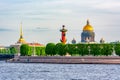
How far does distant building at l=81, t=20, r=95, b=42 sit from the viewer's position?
538 ft

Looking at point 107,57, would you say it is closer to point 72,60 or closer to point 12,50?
point 72,60

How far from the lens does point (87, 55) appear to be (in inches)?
4614

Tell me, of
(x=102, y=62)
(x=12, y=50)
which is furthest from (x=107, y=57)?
(x=12, y=50)

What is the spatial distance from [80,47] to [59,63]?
265 inches

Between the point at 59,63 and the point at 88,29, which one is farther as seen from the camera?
the point at 88,29

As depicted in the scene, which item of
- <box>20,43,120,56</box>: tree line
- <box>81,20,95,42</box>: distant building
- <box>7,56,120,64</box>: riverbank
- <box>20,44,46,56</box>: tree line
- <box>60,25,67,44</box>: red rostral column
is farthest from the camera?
<box>81,20,95,42</box>: distant building

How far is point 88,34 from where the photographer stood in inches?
6555

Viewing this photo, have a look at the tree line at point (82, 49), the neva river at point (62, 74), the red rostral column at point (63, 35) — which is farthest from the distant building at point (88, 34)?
the neva river at point (62, 74)

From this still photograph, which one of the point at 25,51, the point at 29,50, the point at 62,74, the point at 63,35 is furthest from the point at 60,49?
the point at 62,74

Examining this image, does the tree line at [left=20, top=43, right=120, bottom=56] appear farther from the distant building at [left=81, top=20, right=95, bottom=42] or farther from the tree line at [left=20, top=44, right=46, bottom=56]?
the distant building at [left=81, top=20, right=95, bottom=42]

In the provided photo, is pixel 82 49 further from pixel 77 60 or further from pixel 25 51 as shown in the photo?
pixel 25 51

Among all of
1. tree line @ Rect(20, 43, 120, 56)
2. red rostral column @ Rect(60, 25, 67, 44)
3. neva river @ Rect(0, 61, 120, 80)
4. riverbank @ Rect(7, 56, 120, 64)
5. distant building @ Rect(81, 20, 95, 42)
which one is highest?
distant building @ Rect(81, 20, 95, 42)

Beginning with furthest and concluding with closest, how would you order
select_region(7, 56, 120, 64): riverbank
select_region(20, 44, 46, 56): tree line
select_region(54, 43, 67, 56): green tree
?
1. select_region(20, 44, 46, 56): tree line
2. select_region(54, 43, 67, 56): green tree
3. select_region(7, 56, 120, 64): riverbank

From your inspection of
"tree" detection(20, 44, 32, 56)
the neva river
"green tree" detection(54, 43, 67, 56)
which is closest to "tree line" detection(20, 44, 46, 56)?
"tree" detection(20, 44, 32, 56)
